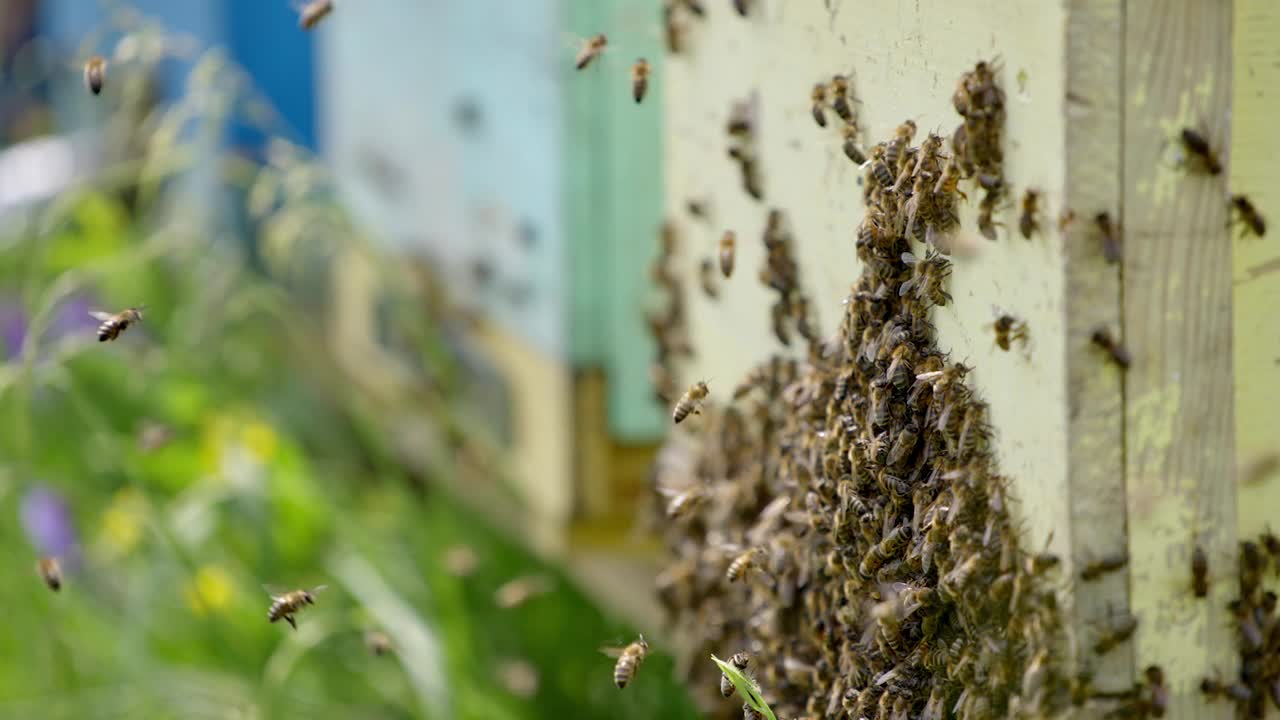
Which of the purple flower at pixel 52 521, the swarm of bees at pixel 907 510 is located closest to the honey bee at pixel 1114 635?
the swarm of bees at pixel 907 510

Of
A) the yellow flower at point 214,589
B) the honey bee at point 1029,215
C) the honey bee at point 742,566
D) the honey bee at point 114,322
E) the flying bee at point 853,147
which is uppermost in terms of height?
the flying bee at point 853,147

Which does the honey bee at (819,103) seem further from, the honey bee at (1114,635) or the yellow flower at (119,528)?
the yellow flower at (119,528)

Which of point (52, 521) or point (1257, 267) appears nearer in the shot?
point (1257, 267)

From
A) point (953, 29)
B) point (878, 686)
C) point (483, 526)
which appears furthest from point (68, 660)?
point (953, 29)

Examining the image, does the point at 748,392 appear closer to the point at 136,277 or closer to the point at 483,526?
the point at 483,526

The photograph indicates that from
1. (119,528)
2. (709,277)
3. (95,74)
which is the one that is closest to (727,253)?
(709,277)

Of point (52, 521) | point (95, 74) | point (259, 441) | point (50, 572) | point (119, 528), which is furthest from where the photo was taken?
point (52, 521)

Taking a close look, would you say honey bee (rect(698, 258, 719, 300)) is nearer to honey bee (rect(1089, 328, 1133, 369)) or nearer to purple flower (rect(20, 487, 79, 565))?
honey bee (rect(1089, 328, 1133, 369))

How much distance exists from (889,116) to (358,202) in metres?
2.95

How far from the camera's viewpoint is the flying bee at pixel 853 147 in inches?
58.8

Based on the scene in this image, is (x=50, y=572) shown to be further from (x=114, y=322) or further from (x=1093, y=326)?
(x=1093, y=326)

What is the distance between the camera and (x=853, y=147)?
4.91 feet

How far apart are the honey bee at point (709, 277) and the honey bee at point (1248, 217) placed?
2.61 ft

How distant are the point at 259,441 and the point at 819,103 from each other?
2.46 metres
